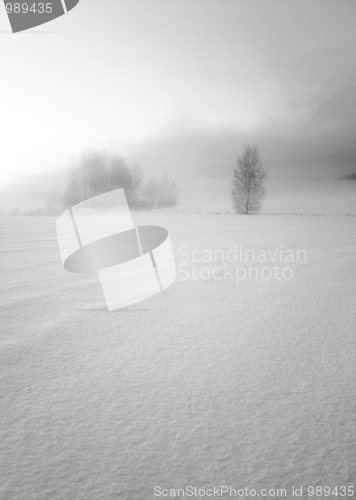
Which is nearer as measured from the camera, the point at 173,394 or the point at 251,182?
the point at 173,394

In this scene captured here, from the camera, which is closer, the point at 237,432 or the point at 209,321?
the point at 237,432

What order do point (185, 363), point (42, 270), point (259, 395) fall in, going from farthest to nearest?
point (42, 270)
point (185, 363)
point (259, 395)

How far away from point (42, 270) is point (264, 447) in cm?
187

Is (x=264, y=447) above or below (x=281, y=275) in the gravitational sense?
above

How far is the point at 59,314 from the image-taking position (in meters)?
1.38

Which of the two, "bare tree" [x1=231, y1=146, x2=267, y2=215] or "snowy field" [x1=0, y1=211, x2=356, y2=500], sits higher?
"snowy field" [x1=0, y1=211, x2=356, y2=500]

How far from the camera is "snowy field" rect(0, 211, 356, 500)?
22.9 inches

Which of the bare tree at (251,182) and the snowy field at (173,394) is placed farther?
the bare tree at (251,182)

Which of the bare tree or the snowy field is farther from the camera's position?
the bare tree

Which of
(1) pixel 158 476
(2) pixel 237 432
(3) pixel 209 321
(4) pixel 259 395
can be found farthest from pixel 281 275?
(1) pixel 158 476

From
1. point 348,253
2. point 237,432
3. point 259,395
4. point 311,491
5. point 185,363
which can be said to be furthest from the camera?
point 348,253

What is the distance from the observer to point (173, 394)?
2.68 ft

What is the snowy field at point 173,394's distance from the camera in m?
0.58

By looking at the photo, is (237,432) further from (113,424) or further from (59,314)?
(59,314)
